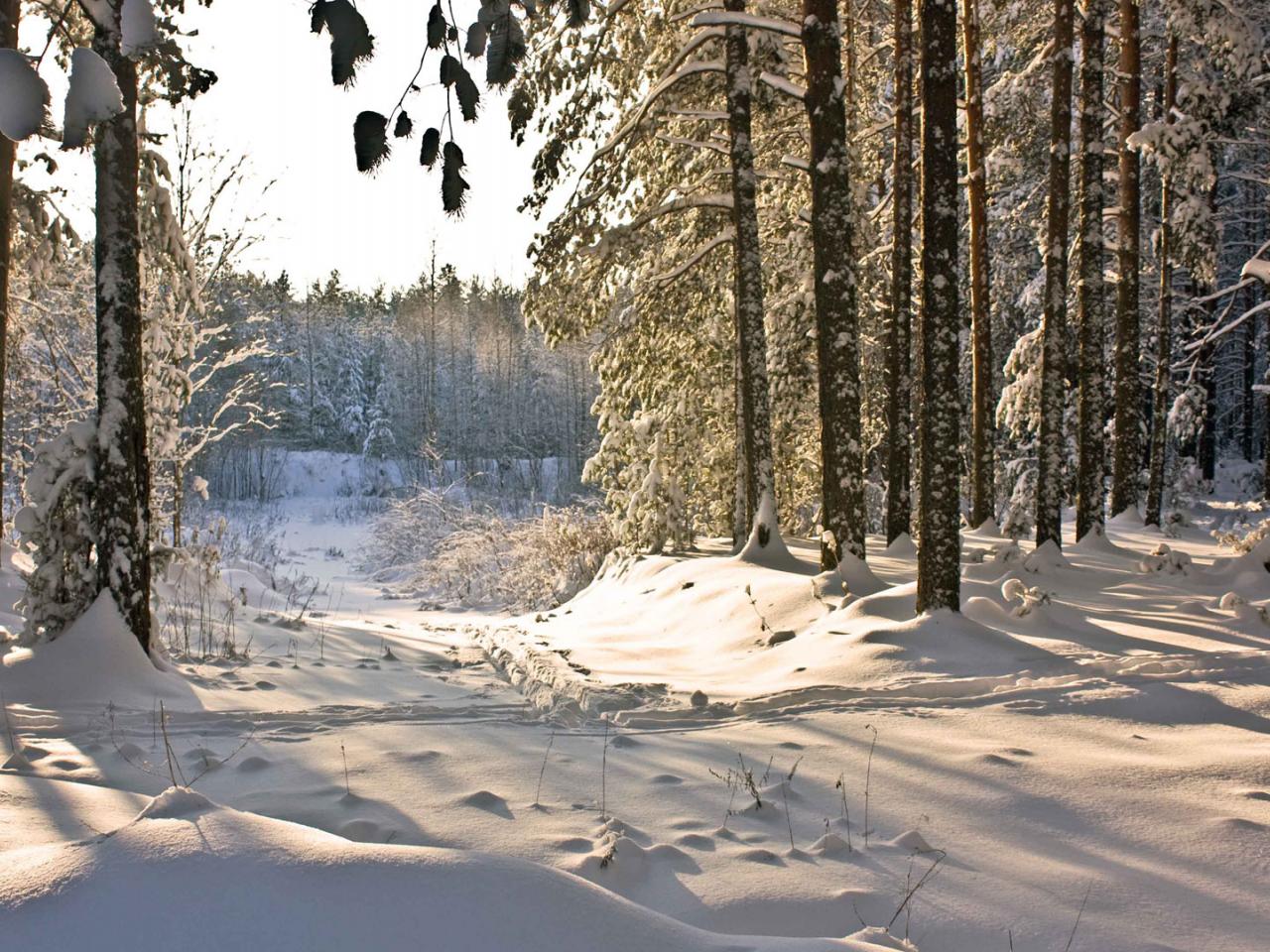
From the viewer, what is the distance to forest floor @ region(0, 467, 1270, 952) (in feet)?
7.14

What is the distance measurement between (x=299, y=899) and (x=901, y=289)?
39.2ft

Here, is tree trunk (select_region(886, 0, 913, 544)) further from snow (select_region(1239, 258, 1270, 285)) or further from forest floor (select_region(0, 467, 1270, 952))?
forest floor (select_region(0, 467, 1270, 952))

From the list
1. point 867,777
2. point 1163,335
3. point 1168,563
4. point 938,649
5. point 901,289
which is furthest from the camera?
point 1163,335

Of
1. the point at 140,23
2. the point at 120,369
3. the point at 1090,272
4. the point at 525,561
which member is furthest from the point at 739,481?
the point at 140,23

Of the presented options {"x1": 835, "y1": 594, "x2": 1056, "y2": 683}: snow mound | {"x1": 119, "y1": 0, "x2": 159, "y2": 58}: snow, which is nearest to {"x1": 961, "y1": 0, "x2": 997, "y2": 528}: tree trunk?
{"x1": 835, "y1": 594, "x2": 1056, "y2": 683}: snow mound

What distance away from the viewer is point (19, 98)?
4.78 ft

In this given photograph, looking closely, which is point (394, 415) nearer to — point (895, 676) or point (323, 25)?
point (895, 676)

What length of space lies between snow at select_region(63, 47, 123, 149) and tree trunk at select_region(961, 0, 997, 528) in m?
13.4

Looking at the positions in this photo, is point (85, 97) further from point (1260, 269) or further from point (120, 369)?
point (1260, 269)

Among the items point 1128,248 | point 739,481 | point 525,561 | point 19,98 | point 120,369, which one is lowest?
Answer: point 525,561

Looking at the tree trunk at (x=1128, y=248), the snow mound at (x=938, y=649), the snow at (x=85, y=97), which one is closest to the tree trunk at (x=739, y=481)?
the snow mound at (x=938, y=649)

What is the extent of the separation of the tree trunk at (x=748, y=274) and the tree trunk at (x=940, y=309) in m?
3.85

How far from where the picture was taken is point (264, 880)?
214 centimetres

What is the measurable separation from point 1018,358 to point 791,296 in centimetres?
588
